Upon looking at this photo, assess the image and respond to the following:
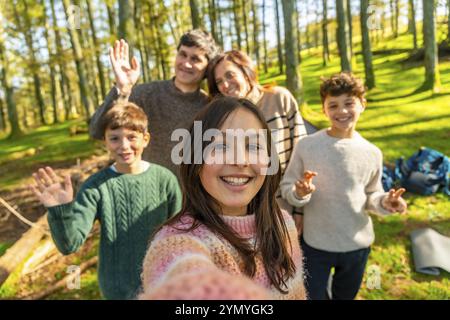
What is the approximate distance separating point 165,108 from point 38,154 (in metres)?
9.40

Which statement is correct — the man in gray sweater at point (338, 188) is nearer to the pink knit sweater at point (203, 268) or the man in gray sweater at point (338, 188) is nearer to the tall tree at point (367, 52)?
the pink knit sweater at point (203, 268)

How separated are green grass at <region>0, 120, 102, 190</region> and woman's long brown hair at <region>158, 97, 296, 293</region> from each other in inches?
302

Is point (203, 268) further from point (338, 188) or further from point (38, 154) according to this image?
point (38, 154)

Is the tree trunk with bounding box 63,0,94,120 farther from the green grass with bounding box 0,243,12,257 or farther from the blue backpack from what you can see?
the blue backpack

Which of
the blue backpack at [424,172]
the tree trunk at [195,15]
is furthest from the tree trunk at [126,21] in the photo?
the blue backpack at [424,172]

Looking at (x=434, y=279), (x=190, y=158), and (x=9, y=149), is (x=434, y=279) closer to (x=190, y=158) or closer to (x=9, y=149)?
(x=190, y=158)

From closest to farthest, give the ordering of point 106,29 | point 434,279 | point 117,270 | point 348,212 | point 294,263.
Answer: point 294,263, point 117,270, point 348,212, point 434,279, point 106,29

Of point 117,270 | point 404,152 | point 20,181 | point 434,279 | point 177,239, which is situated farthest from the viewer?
point 20,181

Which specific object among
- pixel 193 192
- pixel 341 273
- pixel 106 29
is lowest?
pixel 341 273

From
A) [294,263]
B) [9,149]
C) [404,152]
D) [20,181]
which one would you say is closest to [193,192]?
[294,263]

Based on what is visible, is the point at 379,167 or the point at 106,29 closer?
the point at 379,167

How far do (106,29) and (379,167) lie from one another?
1479 centimetres

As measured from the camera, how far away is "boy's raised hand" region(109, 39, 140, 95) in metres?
2.11
